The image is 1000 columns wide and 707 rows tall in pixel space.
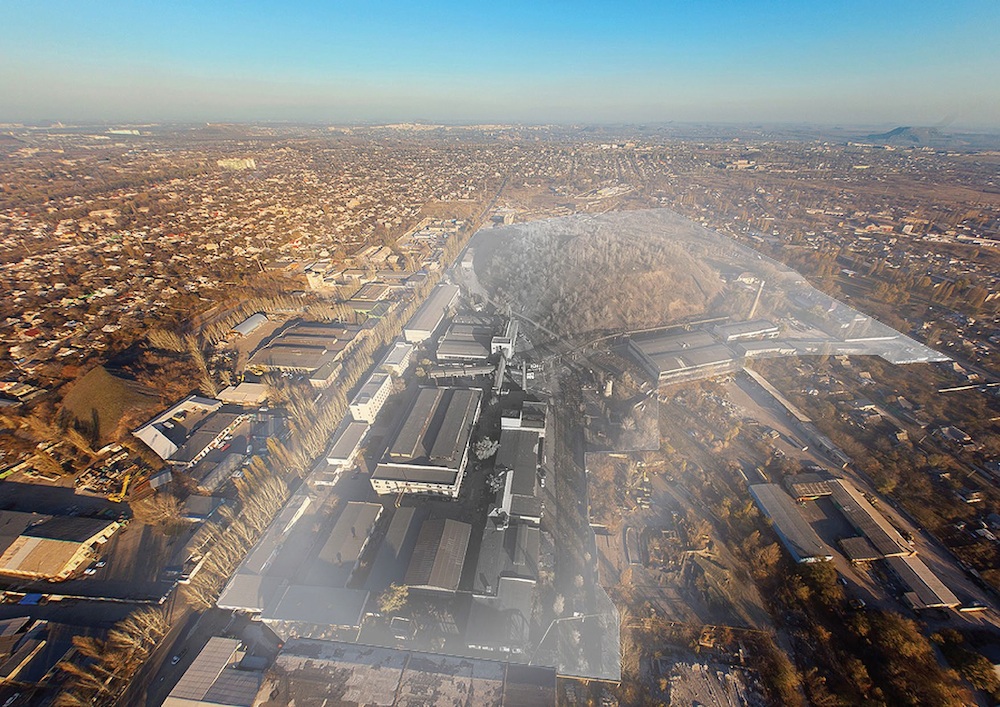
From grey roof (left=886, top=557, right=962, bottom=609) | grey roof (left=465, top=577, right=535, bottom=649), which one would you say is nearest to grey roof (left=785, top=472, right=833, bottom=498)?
grey roof (left=886, top=557, right=962, bottom=609)

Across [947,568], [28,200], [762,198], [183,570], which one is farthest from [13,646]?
[762,198]

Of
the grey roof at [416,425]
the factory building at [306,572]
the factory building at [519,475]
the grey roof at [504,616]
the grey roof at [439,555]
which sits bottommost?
the factory building at [306,572]

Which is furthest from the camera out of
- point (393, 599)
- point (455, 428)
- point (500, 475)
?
point (455, 428)

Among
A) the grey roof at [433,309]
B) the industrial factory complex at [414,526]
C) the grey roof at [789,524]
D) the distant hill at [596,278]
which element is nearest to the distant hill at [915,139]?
the distant hill at [596,278]

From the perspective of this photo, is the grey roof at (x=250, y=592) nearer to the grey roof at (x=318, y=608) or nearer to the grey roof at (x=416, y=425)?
the grey roof at (x=318, y=608)

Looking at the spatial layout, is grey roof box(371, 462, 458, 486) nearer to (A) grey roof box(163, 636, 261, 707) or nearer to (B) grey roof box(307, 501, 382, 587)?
(B) grey roof box(307, 501, 382, 587)

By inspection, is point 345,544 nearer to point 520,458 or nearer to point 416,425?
point 416,425

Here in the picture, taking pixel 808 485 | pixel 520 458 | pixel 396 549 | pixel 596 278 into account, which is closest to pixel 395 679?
pixel 396 549
